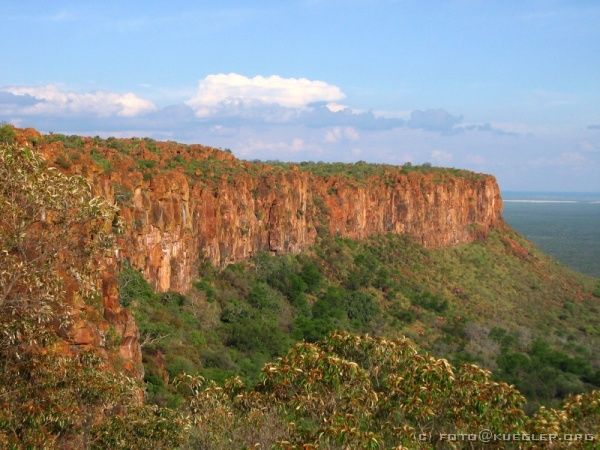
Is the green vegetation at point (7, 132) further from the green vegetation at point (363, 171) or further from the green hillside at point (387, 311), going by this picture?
the green vegetation at point (363, 171)

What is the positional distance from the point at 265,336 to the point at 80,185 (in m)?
22.7

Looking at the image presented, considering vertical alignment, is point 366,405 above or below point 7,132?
below

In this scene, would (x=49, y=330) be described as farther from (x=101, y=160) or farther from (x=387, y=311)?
(x=387, y=311)

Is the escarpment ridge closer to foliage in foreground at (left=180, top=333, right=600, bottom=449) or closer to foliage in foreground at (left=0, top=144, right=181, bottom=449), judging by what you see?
foliage in foreground at (left=0, top=144, right=181, bottom=449)

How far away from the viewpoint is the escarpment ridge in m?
31.0

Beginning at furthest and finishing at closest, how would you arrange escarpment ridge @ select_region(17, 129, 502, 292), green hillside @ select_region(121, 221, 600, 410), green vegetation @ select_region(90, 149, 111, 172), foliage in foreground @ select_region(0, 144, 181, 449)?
escarpment ridge @ select_region(17, 129, 502, 292), green vegetation @ select_region(90, 149, 111, 172), green hillside @ select_region(121, 221, 600, 410), foliage in foreground @ select_region(0, 144, 181, 449)

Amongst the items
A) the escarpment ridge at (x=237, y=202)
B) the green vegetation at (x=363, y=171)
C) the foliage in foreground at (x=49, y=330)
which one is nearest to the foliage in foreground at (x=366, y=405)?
the foliage in foreground at (x=49, y=330)

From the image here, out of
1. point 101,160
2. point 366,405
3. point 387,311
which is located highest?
point 101,160

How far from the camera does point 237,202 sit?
42094 mm

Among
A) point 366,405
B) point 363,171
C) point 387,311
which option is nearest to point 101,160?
point 387,311

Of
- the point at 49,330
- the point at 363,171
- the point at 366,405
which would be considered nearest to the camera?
the point at 366,405

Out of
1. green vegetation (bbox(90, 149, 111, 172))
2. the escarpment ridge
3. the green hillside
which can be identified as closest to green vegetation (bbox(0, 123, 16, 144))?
the escarpment ridge

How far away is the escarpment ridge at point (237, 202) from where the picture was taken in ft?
A: 102

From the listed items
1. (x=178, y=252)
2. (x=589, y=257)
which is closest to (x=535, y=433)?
(x=178, y=252)
